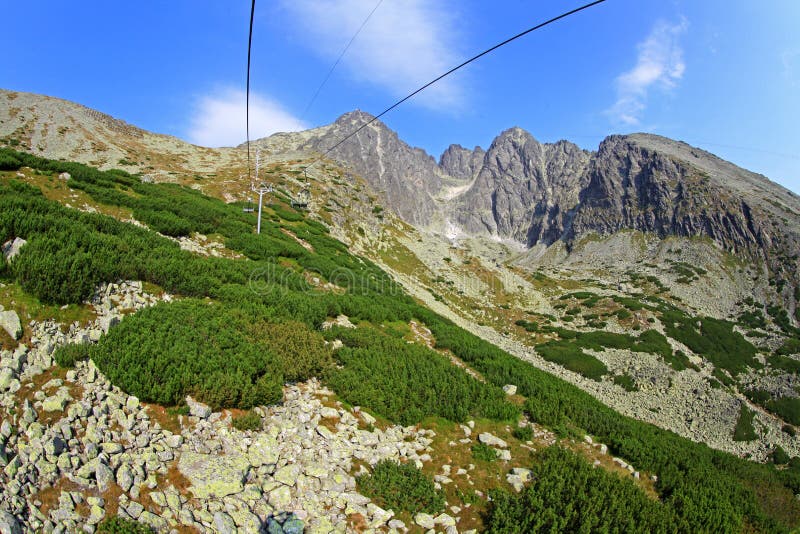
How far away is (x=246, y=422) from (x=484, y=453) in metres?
5.17

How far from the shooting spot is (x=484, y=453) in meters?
8.66

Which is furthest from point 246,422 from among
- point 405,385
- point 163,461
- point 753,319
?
point 753,319

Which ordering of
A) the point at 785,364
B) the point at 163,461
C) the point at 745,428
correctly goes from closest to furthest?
the point at 163,461 < the point at 745,428 < the point at 785,364

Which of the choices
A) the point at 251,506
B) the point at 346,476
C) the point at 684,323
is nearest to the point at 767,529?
the point at 346,476

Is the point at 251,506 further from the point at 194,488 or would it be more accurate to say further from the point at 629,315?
the point at 629,315

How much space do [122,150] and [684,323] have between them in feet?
258

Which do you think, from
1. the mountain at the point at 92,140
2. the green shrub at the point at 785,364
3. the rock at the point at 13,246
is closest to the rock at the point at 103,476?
the rock at the point at 13,246

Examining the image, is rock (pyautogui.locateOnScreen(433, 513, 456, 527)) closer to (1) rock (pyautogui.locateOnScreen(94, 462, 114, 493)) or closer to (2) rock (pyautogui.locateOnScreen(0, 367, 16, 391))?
(1) rock (pyautogui.locateOnScreen(94, 462, 114, 493))

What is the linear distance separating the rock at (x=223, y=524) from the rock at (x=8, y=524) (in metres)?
2.14

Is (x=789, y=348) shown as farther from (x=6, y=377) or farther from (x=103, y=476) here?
(x=6, y=377)

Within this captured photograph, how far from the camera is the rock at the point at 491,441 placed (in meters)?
9.16

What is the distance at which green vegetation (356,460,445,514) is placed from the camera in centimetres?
672

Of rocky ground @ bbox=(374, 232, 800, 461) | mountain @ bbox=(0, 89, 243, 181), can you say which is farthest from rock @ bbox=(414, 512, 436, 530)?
mountain @ bbox=(0, 89, 243, 181)

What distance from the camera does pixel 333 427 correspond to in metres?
8.34
